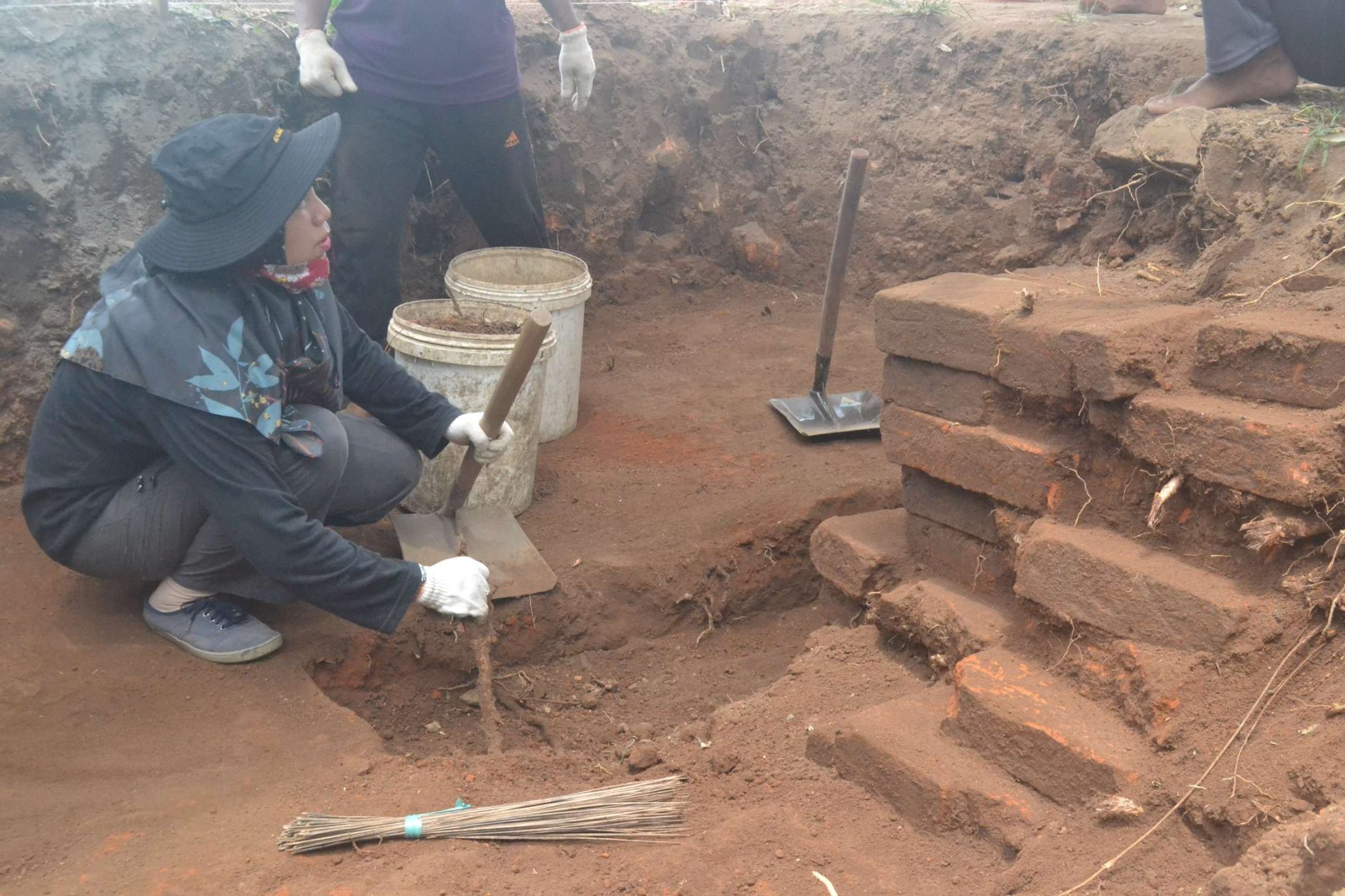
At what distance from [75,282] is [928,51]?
434 centimetres

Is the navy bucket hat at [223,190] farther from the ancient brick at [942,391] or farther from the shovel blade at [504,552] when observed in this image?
the ancient brick at [942,391]

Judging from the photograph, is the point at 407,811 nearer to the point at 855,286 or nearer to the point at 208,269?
the point at 208,269

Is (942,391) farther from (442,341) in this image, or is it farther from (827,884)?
(442,341)

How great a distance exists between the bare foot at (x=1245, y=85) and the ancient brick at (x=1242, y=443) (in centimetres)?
181

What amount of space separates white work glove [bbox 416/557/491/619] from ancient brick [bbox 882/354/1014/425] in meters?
1.20

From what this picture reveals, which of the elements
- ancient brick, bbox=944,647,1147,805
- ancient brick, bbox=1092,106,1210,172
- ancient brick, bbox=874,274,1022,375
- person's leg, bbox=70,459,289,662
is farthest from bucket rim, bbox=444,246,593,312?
ancient brick, bbox=944,647,1147,805

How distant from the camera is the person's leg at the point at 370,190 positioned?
3984 millimetres

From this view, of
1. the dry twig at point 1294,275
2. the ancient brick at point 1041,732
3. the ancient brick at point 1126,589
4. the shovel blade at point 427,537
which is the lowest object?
the shovel blade at point 427,537

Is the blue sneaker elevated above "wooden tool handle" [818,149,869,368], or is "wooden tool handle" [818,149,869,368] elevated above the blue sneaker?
"wooden tool handle" [818,149,869,368]

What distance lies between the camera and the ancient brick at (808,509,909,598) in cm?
295

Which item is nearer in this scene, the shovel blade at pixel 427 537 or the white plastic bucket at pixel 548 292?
the shovel blade at pixel 427 537

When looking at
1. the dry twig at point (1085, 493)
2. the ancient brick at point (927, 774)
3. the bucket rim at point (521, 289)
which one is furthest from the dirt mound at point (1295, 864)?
the bucket rim at point (521, 289)

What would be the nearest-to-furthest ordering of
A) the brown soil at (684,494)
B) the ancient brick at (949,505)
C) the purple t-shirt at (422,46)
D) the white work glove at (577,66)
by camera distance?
the brown soil at (684,494), the ancient brick at (949,505), the purple t-shirt at (422,46), the white work glove at (577,66)

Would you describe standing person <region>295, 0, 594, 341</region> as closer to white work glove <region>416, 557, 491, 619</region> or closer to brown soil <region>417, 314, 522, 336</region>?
brown soil <region>417, 314, 522, 336</region>
